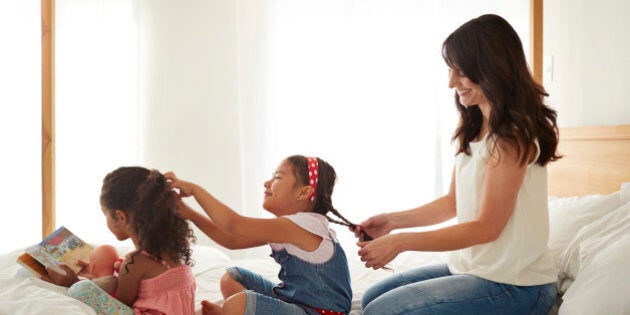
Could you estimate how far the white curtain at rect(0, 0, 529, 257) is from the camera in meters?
3.37

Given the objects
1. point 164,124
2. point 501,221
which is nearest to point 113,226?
point 501,221

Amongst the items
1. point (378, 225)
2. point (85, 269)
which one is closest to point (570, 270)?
point (378, 225)

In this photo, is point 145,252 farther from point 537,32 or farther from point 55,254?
point 537,32

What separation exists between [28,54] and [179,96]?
813 mm

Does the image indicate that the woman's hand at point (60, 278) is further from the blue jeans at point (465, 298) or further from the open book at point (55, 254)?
the blue jeans at point (465, 298)

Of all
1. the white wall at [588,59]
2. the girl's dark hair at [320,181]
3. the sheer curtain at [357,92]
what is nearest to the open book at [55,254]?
the girl's dark hair at [320,181]

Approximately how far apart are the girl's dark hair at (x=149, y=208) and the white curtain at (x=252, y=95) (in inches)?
68.6

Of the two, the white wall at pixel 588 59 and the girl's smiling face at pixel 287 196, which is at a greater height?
the white wall at pixel 588 59

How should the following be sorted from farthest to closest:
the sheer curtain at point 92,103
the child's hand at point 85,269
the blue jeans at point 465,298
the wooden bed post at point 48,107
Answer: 1. the sheer curtain at point 92,103
2. the wooden bed post at point 48,107
3. the child's hand at point 85,269
4. the blue jeans at point 465,298

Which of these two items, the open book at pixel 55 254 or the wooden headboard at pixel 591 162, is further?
the wooden headboard at pixel 591 162

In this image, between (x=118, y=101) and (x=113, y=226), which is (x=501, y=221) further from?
(x=118, y=101)

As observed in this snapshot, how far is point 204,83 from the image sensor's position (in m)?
3.39

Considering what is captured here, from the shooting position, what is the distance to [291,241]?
1.65m

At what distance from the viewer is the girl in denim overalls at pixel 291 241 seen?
1.58 meters
